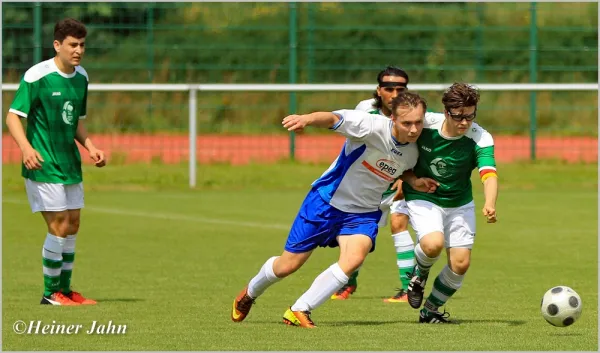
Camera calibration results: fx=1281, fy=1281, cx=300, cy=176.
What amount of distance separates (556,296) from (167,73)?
16.7 meters

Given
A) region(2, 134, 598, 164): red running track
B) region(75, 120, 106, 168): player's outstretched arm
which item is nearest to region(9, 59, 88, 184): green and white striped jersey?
region(75, 120, 106, 168): player's outstretched arm

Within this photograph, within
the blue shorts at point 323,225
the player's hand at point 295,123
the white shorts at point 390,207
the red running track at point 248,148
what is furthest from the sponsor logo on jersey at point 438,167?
the red running track at point 248,148

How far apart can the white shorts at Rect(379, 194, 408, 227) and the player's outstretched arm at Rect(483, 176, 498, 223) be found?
1.38 metres

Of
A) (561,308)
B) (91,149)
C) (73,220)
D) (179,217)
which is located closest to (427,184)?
(561,308)

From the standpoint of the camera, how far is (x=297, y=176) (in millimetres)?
20266

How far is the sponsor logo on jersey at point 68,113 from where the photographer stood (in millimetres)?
9016

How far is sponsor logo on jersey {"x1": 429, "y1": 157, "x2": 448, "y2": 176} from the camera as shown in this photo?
8070 millimetres

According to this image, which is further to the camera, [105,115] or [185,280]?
[105,115]

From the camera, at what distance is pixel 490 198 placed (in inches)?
305

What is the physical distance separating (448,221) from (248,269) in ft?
11.1

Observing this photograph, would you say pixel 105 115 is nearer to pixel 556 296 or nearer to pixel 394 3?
pixel 394 3

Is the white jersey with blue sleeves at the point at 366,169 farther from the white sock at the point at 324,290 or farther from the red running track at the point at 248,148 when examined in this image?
the red running track at the point at 248,148

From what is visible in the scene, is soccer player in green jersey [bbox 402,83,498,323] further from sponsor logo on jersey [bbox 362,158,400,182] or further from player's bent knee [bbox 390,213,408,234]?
player's bent knee [bbox 390,213,408,234]

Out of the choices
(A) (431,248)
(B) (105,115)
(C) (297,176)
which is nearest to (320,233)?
(A) (431,248)
